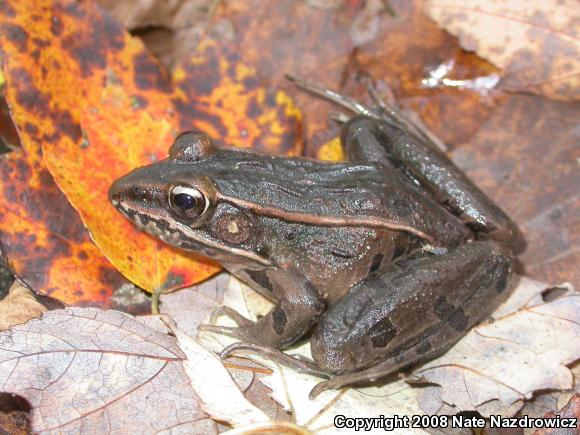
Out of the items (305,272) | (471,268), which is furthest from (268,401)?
(471,268)

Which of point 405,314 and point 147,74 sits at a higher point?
point 147,74

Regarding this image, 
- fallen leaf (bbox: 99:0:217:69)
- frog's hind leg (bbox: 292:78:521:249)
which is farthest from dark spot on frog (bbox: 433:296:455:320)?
fallen leaf (bbox: 99:0:217:69)

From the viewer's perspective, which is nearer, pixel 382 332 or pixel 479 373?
pixel 382 332

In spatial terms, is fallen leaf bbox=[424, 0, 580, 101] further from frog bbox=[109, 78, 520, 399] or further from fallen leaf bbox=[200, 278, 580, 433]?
fallen leaf bbox=[200, 278, 580, 433]

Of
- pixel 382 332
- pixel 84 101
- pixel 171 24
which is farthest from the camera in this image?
pixel 171 24

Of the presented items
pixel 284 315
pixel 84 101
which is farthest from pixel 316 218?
pixel 84 101

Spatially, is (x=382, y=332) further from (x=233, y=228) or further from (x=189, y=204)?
(x=189, y=204)

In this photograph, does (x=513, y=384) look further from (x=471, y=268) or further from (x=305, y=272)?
(x=305, y=272)
